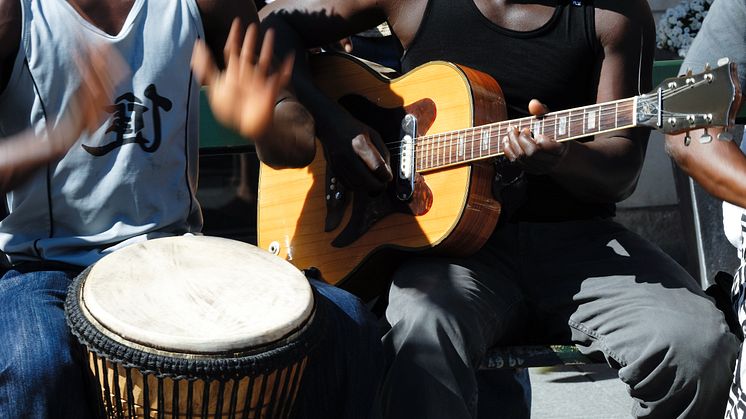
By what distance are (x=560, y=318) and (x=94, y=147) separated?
3.97 ft

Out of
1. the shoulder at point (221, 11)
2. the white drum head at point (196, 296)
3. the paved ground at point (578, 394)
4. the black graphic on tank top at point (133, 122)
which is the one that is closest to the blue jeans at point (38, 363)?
the white drum head at point (196, 296)

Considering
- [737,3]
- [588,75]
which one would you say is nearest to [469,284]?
[588,75]

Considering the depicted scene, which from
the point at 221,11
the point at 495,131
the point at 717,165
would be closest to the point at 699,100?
the point at 717,165

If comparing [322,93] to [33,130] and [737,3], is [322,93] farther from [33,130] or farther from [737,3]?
[737,3]

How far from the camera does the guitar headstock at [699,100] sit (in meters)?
2.43

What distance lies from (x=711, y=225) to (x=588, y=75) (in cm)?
157

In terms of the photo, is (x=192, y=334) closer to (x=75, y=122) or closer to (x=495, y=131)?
(x=75, y=122)

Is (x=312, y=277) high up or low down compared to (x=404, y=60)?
down

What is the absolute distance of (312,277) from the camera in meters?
2.65

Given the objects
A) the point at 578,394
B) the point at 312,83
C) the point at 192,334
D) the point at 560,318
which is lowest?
the point at 578,394

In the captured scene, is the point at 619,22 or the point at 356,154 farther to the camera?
the point at 356,154

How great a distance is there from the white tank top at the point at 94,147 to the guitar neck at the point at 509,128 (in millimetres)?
657

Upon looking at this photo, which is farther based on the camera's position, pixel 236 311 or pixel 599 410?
pixel 599 410

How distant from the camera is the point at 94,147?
8.44 feet
